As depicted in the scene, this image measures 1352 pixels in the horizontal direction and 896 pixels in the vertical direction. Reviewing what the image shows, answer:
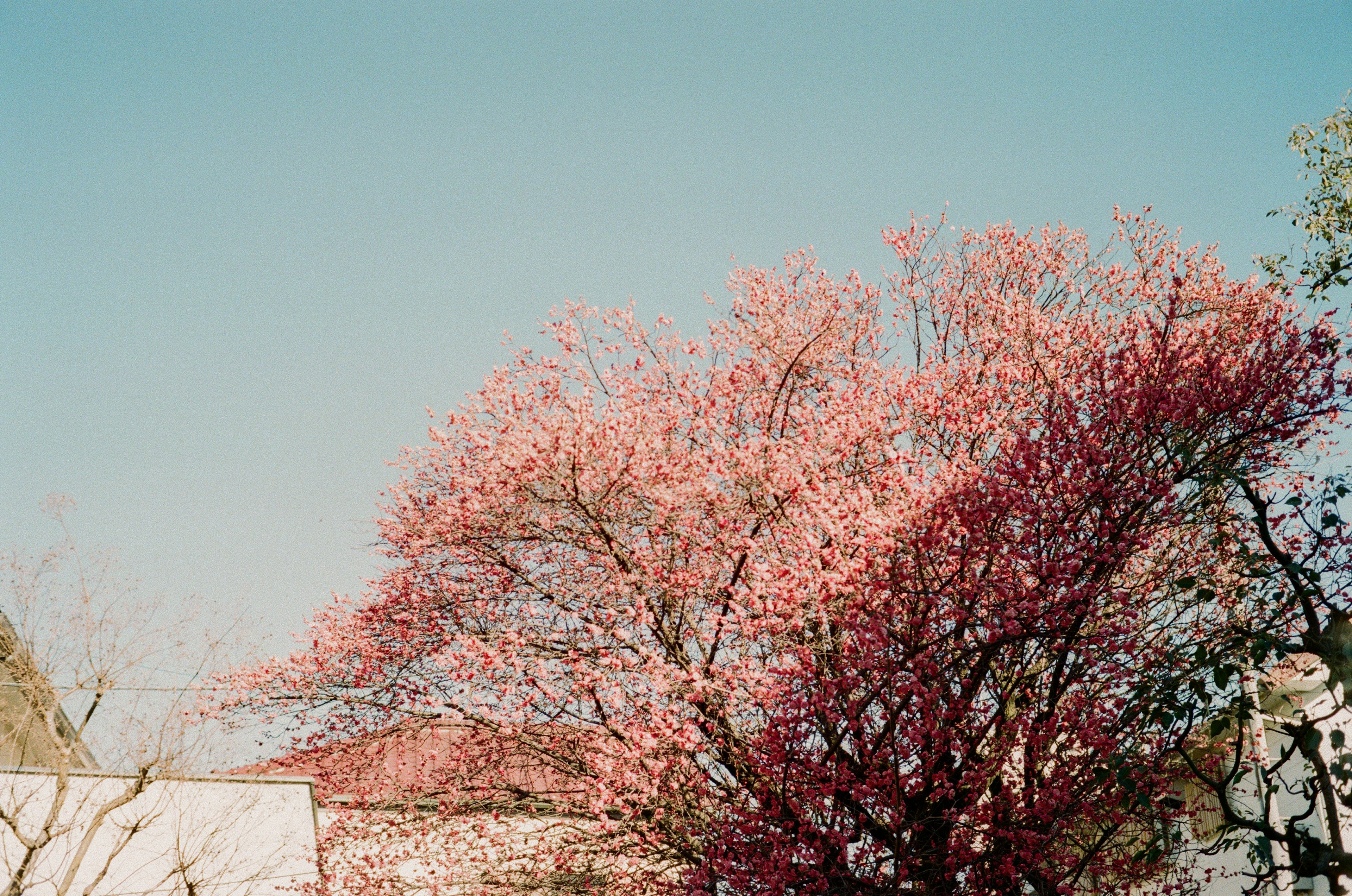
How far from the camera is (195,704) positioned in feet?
41.2

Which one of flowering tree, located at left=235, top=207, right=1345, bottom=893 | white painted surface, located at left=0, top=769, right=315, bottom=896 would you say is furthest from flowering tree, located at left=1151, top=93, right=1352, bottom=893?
white painted surface, located at left=0, top=769, right=315, bottom=896

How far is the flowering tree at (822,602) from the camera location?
30.5ft

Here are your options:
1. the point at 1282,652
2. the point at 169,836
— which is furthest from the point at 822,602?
the point at 169,836

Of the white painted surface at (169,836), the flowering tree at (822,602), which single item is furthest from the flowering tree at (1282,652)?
the white painted surface at (169,836)

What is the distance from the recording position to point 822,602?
31.5 ft

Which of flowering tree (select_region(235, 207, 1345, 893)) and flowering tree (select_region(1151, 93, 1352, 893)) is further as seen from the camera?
flowering tree (select_region(235, 207, 1345, 893))

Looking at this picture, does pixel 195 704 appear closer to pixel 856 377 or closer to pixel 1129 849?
pixel 856 377

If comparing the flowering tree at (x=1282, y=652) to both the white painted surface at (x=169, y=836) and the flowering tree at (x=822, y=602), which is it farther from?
the white painted surface at (x=169, y=836)

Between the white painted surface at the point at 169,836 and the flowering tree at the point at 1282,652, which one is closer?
the flowering tree at the point at 1282,652

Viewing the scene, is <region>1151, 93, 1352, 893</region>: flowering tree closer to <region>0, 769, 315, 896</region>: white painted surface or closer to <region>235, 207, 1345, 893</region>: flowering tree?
<region>235, 207, 1345, 893</region>: flowering tree

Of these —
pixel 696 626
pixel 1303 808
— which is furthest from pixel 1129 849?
pixel 696 626

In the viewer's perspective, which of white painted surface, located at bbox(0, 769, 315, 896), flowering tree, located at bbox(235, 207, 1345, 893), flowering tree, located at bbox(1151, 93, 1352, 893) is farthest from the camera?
white painted surface, located at bbox(0, 769, 315, 896)

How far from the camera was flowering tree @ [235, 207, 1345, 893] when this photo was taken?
929 centimetres

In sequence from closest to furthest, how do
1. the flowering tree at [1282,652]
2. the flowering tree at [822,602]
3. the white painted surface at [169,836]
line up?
the flowering tree at [1282,652] → the flowering tree at [822,602] → the white painted surface at [169,836]
